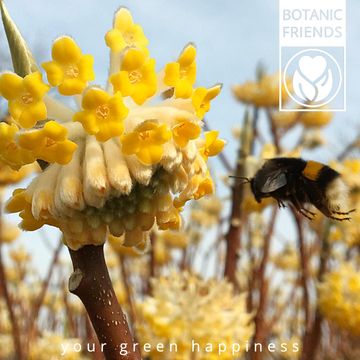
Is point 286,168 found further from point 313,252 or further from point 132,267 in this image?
point 132,267

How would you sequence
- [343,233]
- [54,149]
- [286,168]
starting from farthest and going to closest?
[343,233] → [286,168] → [54,149]

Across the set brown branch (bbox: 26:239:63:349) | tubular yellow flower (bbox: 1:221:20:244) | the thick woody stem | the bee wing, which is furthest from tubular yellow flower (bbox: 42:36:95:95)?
tubular yellow flower (bbox: 1:221:20:244)

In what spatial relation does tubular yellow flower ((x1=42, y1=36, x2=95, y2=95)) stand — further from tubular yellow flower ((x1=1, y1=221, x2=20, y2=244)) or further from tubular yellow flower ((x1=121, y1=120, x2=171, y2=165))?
tubular yellow flower ((x1=1, y1=221, x2=20, y2=244))

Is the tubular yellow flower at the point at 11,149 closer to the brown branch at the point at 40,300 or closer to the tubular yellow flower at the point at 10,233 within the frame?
the brown branch at the point at 40,300

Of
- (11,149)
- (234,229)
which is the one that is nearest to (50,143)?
(11,149)

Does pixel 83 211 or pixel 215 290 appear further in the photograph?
pixel 215 290

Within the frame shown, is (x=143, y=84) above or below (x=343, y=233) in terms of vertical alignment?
above

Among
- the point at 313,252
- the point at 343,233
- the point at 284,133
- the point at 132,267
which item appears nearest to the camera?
the point at 343,233

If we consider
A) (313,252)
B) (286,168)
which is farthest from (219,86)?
(313,252)
